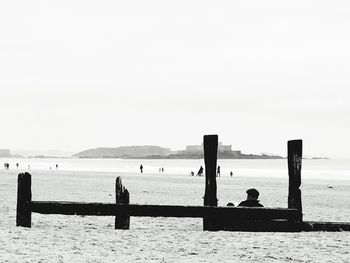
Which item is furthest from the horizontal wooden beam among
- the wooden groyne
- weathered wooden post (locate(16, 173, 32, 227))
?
weathered wooden post (locate(16, 173, 32, 227))

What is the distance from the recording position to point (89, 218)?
1523 centimetres

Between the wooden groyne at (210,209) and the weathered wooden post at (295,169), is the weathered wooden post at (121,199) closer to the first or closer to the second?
the wooden groyne at (210,209)

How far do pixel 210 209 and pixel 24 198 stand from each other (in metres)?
3.61

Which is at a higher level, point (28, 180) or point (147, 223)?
point (28, 180)

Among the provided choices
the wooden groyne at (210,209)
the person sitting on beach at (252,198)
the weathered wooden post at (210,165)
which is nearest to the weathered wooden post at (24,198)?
the wooden groyne at (210,209)

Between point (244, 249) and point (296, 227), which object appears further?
point (296, 227)

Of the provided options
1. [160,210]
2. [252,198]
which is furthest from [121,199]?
[252,198]

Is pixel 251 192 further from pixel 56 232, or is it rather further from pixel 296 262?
pixel 56 232

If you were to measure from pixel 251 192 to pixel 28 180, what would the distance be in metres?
4.49

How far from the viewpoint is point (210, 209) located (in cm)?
1116

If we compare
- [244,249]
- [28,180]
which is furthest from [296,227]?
[28,180]

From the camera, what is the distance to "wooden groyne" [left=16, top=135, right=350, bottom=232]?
1098 cm

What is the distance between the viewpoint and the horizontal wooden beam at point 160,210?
431 inches

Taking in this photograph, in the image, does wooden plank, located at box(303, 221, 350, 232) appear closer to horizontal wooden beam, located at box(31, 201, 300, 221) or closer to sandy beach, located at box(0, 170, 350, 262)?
sandy beach, located at box(0, 170, 350, 262)
